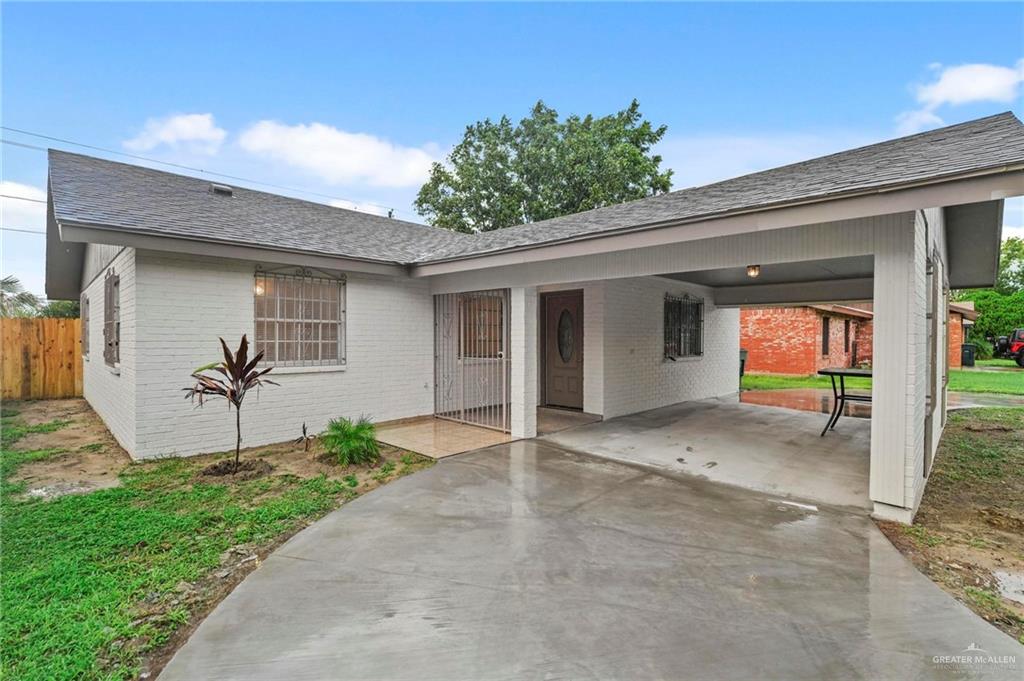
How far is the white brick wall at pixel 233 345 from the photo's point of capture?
5656mm

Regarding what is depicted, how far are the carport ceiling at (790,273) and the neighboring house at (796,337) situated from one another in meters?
7.66

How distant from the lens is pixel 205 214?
22.0 feet

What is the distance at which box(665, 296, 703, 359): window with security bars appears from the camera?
34.1 feet

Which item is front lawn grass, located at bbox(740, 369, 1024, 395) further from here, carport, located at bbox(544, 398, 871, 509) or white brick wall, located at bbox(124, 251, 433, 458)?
white brick wall, located at bbox(124, 251, 433, 458)

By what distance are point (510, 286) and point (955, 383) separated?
692 inches

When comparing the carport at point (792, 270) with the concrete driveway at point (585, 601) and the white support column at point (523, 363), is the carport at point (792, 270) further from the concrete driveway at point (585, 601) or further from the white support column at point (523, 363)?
the concrete driveway at point (585, 601)

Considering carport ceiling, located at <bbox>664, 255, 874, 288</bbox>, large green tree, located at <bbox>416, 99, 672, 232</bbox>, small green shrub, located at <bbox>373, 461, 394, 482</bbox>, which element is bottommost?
small green shrub, located at <bbox>373, 461, 394, 482</bbox>

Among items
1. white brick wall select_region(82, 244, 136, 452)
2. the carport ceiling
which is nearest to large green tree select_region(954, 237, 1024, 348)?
the carport ceiling

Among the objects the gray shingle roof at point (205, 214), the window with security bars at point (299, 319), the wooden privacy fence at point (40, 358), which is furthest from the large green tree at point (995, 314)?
the wooden privacy fence at point (40, 358)

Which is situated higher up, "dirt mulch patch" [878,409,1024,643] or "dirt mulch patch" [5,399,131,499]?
"dirt mulch patch" [5,399,131,499]

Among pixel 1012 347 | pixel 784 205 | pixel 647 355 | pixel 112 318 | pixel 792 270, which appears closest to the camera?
pixel 784 205

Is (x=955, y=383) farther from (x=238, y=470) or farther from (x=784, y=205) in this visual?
(x=238, y=470)

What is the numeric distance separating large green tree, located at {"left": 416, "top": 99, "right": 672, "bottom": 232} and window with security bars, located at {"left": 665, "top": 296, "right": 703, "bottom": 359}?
11669 millimetres

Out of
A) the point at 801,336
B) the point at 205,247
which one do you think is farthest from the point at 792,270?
the point at 801,336
